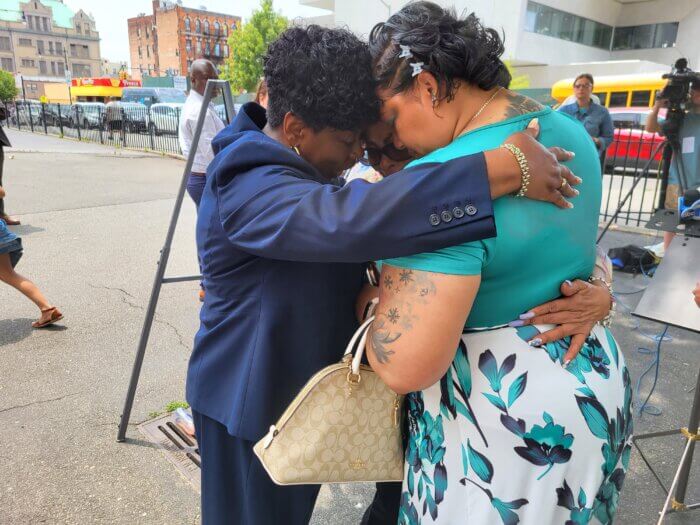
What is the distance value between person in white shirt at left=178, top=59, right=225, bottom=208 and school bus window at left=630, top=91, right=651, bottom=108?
15.1 m

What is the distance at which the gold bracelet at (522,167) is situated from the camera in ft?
3.29

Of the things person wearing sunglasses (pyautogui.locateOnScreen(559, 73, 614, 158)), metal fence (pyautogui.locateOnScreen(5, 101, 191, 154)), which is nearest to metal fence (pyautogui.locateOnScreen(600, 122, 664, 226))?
person wearing sunglasses (pyautogui.locateOnScreen(559, 73, 614, 158))

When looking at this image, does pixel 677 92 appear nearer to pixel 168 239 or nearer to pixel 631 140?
pixel 168 239

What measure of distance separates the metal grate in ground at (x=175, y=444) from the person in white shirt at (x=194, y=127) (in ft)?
6.04

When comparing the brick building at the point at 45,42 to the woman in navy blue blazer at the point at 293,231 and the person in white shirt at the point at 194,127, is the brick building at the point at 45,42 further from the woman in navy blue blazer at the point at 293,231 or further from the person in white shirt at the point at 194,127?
the woman in navy blue blazer at the point at 293,231

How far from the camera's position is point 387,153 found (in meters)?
1.42

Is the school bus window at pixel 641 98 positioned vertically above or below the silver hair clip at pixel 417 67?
above

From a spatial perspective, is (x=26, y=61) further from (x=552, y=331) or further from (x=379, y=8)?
(x=552, y=331)

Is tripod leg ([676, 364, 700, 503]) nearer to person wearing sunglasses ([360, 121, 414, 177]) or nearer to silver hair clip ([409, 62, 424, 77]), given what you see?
person wearing sunglasses ([360, 121, 414, 177])

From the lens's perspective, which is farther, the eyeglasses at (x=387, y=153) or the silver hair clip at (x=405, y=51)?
the eyeglasses at (x=387, y=153)

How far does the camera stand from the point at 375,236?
98 cm

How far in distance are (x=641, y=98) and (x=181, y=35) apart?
6548 cm

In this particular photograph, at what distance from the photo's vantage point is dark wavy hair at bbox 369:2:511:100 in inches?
43.9

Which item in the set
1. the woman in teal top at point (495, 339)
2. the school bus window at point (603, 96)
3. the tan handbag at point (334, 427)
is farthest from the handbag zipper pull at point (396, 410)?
the school bus window at point (603, 96)
